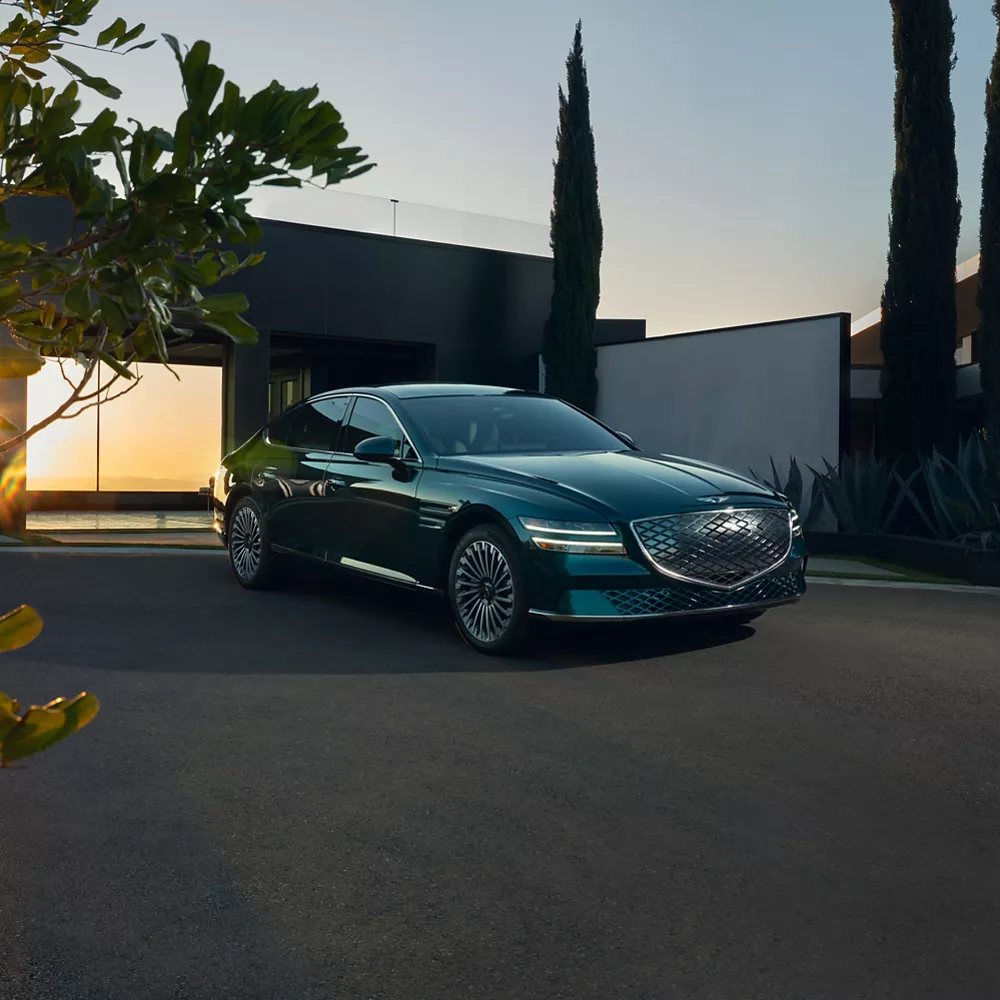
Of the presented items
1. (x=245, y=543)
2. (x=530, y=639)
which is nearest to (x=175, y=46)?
(x=530, y=639)

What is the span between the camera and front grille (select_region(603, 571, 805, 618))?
6934mm

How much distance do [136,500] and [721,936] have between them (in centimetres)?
1909

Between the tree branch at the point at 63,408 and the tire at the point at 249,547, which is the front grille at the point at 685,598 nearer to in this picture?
the tire at the point at 249,547

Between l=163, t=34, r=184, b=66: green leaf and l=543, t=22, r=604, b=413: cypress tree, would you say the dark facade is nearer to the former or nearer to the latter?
l=543, t=22, r=604, b=413: cypress tree

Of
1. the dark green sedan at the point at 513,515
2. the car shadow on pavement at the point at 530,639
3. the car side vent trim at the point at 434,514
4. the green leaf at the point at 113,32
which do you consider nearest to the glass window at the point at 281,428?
the dark green sedan at the point at 513,515

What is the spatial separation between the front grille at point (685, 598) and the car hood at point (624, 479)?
0.44 m

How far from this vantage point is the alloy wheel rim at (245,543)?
10.0 metres

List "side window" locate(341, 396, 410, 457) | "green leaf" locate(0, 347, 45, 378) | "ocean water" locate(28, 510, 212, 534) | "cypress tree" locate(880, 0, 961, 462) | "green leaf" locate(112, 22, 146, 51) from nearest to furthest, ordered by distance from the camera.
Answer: "green leaf" locate(0, 347, 45, 378) → "green leaf" locate(112, 22, 146, 51) → "side window" locate(341, 396, 410, 457) → "cypress tree" locate(880, 0, 961, 462) → "ocean water" locate(28, 510, 212, 534)

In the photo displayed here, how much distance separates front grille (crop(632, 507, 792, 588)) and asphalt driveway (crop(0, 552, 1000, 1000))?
0.55 m

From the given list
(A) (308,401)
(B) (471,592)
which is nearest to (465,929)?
(B) (471,592)

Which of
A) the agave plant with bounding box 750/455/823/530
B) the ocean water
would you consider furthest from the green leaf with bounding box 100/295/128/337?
the ocean water

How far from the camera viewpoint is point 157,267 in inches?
76.6

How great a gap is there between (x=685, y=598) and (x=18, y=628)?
18.3 ft

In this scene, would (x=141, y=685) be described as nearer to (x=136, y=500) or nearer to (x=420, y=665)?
(x=420, y=665)
